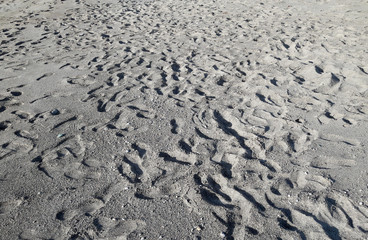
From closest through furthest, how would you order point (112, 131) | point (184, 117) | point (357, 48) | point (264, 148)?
1. point (264, 148)
2. point (112, 131)
3. point (184, 117)
4. point (357, 48)

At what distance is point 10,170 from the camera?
408cm

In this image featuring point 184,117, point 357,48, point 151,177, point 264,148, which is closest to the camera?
point 151,177

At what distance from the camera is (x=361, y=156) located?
411cm

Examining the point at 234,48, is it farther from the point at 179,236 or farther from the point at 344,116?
the point at 179,236

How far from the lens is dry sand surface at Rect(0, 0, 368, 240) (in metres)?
3.38

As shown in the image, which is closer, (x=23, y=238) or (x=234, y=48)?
(x=23, y=238)

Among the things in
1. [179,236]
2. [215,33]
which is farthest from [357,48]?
[179,236]

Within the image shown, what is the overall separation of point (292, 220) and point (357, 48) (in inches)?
200

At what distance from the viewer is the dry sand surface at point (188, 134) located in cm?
338

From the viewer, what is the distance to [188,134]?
4656mm

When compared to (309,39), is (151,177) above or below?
below

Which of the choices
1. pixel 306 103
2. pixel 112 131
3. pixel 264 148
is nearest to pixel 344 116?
pixel 306 103

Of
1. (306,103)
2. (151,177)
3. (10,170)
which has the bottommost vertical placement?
(10,170)

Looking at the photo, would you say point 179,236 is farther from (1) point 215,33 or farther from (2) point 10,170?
(1) point 215,33
